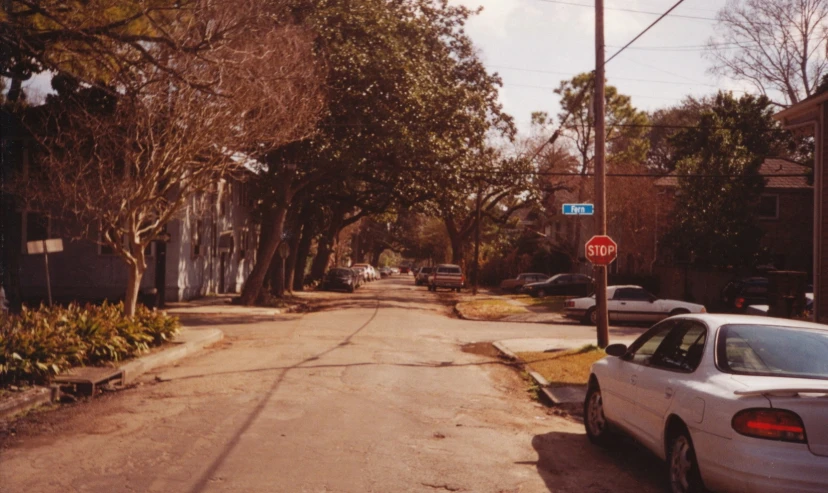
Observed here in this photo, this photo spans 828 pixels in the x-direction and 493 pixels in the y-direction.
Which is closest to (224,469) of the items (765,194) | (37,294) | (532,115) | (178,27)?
(178,27)

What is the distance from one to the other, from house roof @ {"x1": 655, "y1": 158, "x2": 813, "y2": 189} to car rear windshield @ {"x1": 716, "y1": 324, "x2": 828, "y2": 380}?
3485 centimetres


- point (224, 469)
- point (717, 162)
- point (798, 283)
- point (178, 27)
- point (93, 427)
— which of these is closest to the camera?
point (224, 469)

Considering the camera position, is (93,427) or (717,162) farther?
(717,162)

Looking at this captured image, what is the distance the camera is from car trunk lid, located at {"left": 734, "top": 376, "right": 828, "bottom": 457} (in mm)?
5316

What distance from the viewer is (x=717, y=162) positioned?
35.4 m

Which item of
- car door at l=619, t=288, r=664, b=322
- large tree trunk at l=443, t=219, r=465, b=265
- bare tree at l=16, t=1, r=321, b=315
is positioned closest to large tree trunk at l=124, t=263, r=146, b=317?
bare tree at l=16, t=1, r=321, b=315

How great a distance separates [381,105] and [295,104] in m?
6.74

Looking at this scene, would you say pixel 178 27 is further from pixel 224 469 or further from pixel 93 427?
pixel 224 469

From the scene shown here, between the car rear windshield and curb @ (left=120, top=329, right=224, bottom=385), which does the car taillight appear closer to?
the car rear windshield

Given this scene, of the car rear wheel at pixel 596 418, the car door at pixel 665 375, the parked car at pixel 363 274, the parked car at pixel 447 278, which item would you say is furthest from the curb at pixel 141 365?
the parked car at pixel 363 274

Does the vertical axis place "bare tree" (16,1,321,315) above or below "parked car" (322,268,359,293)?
above

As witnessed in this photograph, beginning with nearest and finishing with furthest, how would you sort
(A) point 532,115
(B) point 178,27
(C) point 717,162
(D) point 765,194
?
(B) point 178,27 → (C) point 717,162 → (D) point 765,194 → (A) point 532,115

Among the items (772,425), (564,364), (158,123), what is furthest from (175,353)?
(772,425)

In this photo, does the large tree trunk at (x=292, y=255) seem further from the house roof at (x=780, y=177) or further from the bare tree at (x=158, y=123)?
the bare tree at (x=158, y=123)
